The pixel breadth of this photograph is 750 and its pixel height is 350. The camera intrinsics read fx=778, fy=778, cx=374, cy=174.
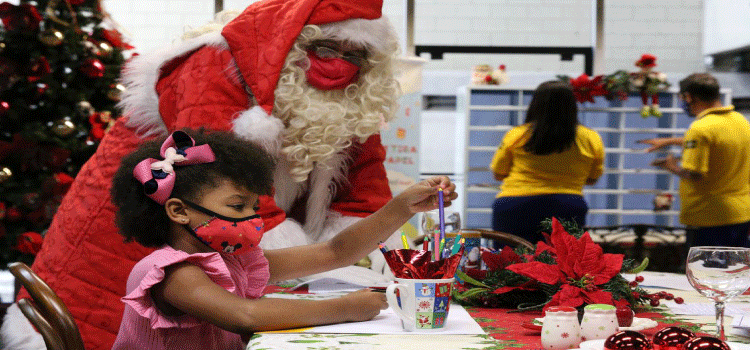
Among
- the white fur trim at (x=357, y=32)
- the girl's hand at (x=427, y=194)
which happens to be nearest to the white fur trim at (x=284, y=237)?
the girl's hand at (x=427, y=194)

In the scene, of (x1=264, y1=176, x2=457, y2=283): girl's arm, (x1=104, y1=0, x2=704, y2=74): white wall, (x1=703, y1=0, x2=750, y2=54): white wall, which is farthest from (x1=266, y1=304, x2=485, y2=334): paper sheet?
(x1=703, y1=0, x2=750, y2=54): white wall

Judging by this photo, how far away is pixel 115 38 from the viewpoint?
158 inches

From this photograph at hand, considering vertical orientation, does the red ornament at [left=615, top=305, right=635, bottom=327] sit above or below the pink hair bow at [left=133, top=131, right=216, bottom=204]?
below

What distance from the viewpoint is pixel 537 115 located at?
12.3 feet

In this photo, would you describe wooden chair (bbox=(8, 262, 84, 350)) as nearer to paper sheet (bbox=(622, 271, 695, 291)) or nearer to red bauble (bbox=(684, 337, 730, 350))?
red bauble (bbox=(684, 337, 730, 350))

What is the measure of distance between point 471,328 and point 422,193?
332 mm

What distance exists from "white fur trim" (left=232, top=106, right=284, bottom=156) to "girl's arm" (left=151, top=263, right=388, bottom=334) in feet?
2.21

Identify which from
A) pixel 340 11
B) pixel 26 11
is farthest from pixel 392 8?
pixel 340 11

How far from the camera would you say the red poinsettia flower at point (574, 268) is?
1173mm

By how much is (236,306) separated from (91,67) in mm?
3012

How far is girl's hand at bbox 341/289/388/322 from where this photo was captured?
118 centimetres

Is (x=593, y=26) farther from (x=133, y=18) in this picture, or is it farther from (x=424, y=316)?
(x=424, y=316)

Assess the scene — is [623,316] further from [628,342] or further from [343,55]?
[343,55]

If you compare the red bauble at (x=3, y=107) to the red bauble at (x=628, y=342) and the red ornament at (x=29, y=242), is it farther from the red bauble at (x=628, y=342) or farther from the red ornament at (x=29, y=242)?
the red bauble at (x=628, y=342)
